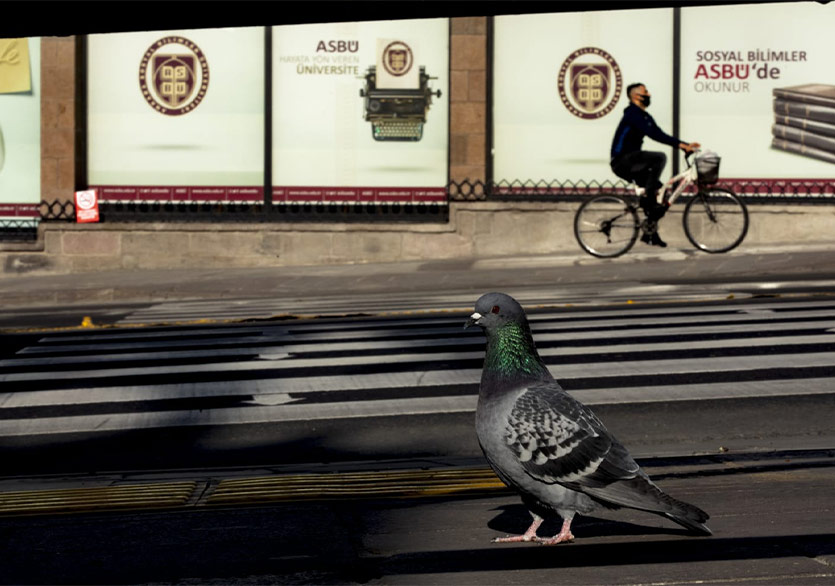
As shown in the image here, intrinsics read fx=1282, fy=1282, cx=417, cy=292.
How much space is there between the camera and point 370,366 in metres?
10.7

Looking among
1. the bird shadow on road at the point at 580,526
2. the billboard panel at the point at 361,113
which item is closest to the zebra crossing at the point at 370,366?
the bird shadow on road at the point at 580,526

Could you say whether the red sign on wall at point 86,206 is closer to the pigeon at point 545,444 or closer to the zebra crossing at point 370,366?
the zebra crossing at point 370,366

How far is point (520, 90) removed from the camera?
23.1 meters

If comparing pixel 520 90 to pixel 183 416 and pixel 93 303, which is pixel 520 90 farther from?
pixel 183 416

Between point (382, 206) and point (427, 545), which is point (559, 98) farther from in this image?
point (427, 545)

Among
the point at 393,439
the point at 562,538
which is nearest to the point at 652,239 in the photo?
the point at 393,439

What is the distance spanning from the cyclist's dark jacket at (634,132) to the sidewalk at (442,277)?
Result: 5.74 ft

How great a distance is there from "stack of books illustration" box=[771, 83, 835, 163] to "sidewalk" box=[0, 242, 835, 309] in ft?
8.48

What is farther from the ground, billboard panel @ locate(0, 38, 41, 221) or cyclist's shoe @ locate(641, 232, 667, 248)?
billboard panel @ locate(0, 38, 41, 221)

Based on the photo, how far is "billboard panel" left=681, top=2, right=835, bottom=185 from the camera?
903 inches

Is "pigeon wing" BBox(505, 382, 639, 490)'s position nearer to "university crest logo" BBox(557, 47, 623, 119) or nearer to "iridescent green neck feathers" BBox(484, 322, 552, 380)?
"iridescent green neck feathers" BBox(484, 322, 552, 380)

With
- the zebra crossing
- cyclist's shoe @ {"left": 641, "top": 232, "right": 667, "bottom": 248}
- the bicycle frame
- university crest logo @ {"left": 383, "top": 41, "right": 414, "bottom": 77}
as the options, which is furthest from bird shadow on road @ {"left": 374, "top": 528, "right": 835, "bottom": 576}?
university crest logo @ {"left": 383, "top": 41, "right": 414, "bottom": 77}

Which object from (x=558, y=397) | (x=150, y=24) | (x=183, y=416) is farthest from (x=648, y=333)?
(x=150, y=24)

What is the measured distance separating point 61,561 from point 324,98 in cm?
1893
